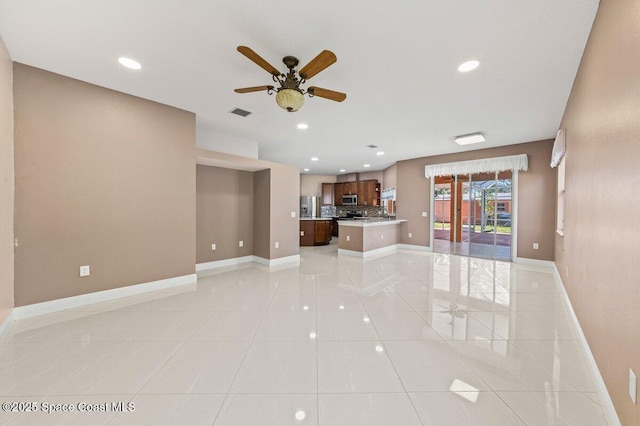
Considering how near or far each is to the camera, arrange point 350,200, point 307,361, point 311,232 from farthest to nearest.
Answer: point 350,200 < point 311,232 < point 307,361

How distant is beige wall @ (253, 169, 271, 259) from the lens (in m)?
5.13

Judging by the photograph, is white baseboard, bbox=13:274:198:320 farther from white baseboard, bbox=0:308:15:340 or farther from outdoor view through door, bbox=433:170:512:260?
outdoor view through door, bbox=433:170:512:260

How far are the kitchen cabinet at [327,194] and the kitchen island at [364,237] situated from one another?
147 inches

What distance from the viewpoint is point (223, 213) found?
5.03 meters

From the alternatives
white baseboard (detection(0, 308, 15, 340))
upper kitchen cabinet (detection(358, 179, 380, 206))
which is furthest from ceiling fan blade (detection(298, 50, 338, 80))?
upper kitchen cabinet (detection(358, 179, 380, 206))

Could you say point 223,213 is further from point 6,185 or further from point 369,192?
point 369,192

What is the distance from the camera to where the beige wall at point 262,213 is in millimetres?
5133

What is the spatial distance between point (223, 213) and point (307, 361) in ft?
12.8

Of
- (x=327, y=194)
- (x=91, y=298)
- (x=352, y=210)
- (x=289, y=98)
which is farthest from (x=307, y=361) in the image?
(x=327, y=194)

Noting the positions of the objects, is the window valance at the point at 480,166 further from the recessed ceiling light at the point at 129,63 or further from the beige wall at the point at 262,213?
the recessed ceiling light at the point at 129,63

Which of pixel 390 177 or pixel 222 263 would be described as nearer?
pixel 222 263

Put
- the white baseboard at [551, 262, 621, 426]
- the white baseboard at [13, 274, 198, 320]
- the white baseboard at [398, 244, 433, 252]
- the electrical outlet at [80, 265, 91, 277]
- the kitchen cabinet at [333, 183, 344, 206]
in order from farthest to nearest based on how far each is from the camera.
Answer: the kitchen cabinet at [333, 183, 344, 206] → the white baseboard at [398, 244, 433, 252] → the electrical outlet at [80, 265, 91, 277] → the white baseboard at [13, 274, 198, 320] → the white baseboard at [551, 262, 621, 426]

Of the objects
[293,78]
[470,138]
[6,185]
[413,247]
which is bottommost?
[413,247]

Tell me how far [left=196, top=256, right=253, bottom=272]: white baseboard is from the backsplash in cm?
537
